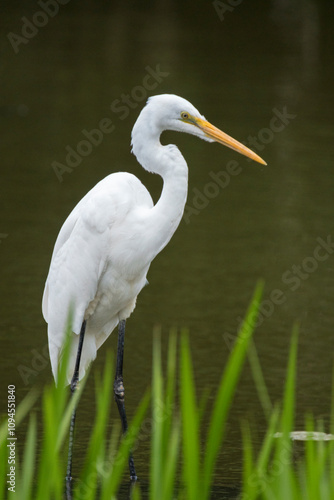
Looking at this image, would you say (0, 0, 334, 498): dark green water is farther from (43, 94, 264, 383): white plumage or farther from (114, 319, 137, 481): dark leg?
(43, 94, 264, 383): white plumage

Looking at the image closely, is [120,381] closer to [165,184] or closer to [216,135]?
[165,184]

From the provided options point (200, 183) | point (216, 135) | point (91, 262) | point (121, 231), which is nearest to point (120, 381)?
point (91, 262)

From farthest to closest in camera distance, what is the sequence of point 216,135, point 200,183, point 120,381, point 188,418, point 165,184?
point 200,183
point 120,381
point 216,135
point 165,184
point 188,418

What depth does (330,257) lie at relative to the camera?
6934 millimetres

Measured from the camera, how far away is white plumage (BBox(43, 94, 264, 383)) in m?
3.68

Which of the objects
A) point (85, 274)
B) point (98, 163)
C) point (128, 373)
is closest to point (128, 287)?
point (85, 274)

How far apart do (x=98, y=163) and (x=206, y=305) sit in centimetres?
327

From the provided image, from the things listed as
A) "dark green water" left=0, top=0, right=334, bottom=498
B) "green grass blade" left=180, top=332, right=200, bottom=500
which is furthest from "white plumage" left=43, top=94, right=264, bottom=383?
"green grass blade" left=180, top=332, right=200, bottom=500

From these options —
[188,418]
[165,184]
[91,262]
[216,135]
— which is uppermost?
[216,135]

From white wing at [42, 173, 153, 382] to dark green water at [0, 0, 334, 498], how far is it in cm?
50

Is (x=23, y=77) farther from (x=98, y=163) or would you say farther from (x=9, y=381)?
(x=9, y=381)

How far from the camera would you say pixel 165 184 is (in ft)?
12.0

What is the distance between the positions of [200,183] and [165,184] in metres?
4.64

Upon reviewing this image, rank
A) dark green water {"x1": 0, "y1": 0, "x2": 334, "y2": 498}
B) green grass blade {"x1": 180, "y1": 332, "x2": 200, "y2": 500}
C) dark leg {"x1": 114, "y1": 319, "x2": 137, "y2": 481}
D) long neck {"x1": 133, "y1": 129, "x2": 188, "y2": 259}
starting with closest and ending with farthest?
green grass blade {"x1": 180, "y1": 332, "x2": 200, "y2": 500} → long neck {"x1": 133, "y1": 129, "x2": 188, "y2": 259} → dark leg {"x1": 114, "y1": 319, "x2": 137, "y2": 481} → dark green water {"x1": 0, "y1": 0, "x2": 334, "y2": 498}
